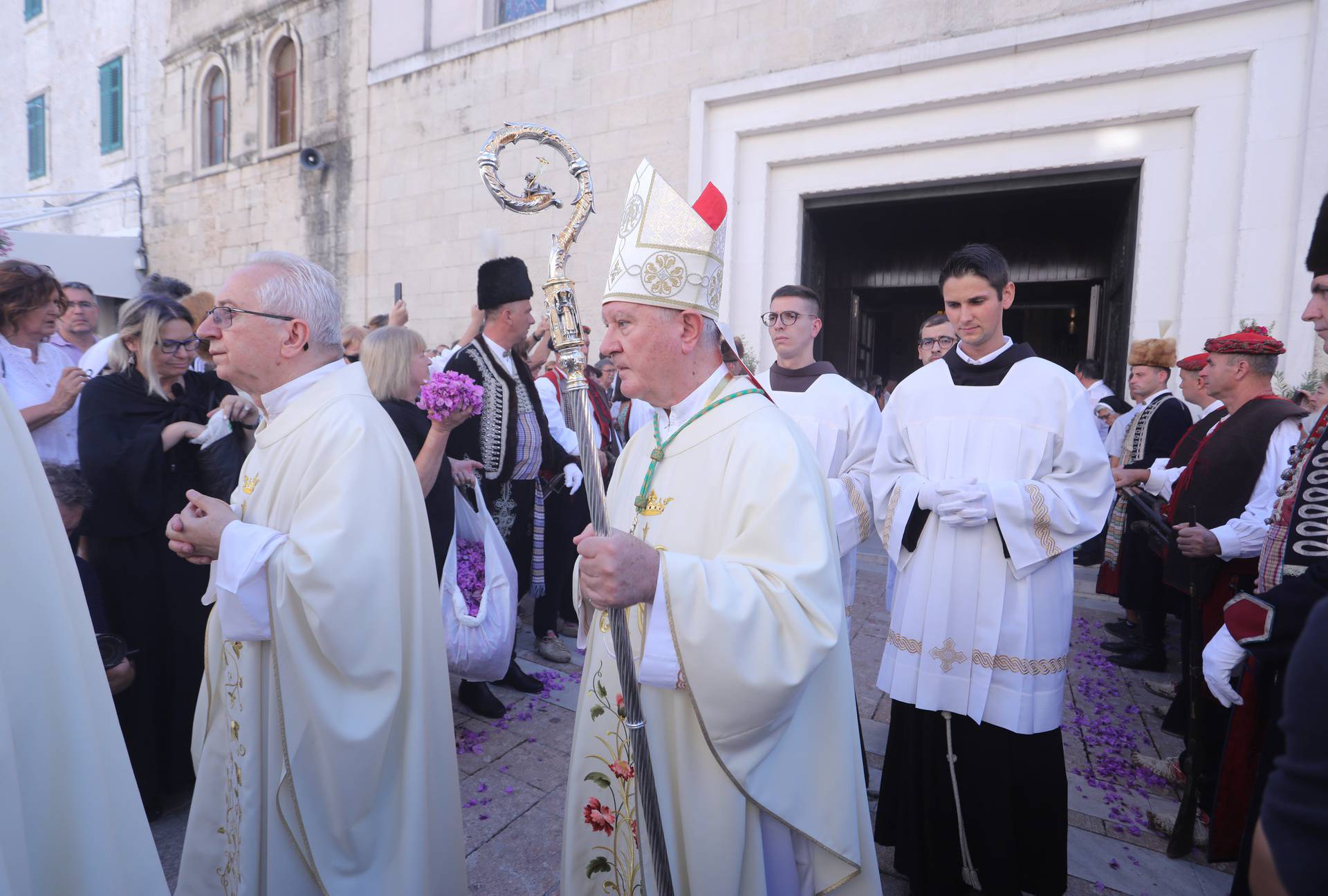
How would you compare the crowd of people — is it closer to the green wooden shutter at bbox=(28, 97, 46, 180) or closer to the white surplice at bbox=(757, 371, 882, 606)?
the white surplice at bbox=(757, 371, 882, 606)

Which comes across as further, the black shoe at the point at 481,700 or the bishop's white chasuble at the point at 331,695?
the black shoe at the point at 481,700

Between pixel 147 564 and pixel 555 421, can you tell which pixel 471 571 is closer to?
pixel 147 564

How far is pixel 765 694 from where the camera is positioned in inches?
55.6

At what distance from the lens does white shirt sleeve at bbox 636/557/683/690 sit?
1.47m

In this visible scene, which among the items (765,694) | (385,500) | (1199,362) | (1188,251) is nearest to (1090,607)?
(1199,362)

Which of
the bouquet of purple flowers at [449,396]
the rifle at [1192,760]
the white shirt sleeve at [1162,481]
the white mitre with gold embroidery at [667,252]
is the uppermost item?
the white mitre with gold embroidery at [667,252]

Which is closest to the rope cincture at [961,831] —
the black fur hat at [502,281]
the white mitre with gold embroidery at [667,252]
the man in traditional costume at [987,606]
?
the man in traditional costume at [987,606]

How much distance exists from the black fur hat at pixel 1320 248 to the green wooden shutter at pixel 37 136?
87.3 ft

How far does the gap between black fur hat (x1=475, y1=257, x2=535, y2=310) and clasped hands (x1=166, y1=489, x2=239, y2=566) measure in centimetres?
255

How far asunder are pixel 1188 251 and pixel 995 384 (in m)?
5.85

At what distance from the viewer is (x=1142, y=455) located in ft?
19.1

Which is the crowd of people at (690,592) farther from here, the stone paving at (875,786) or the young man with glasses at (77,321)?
the young man with glasses at (77,321)

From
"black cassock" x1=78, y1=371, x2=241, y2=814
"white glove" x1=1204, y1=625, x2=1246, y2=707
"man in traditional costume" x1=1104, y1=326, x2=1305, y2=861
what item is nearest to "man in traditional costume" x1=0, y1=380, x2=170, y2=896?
"black cassock" x1=78, y1=371, x2=241, y2=814

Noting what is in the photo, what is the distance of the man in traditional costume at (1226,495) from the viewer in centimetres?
314
